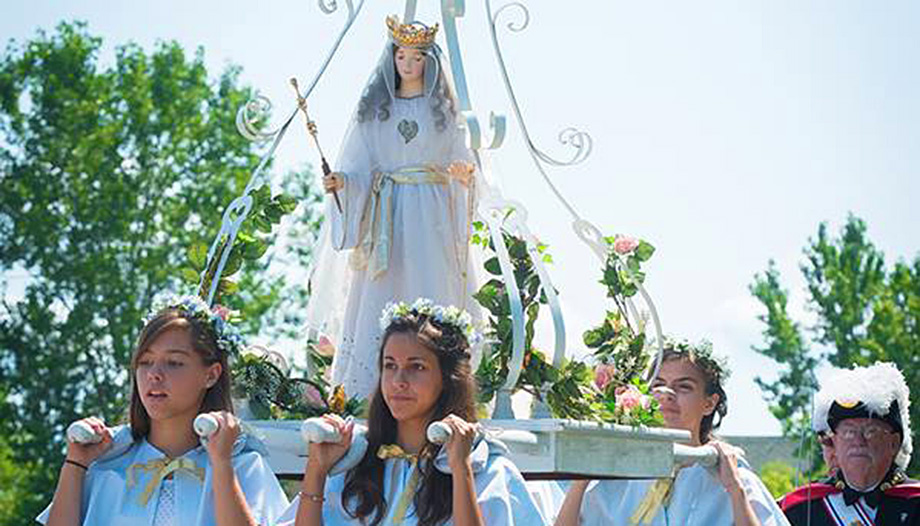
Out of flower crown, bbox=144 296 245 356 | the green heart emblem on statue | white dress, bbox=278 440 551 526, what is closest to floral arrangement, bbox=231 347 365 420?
flower crown, bbox=144 296 245 356

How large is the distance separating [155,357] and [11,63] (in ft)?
93.2

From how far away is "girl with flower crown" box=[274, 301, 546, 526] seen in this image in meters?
5.98

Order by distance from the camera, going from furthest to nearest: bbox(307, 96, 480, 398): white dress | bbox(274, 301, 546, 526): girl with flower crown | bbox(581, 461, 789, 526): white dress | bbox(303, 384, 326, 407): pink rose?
bbox(307, 96, 480, 398): white dress → bbox(581, 461, 789, 526): white dress → bbox(303, 384, 326, 407): pink rose → bbox(274, 301, 546, 526): girl with flower crown

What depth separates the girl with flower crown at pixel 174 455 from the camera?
6078 millimetres

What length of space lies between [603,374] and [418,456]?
4.91 feet

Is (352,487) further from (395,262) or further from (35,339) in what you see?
(35,339)

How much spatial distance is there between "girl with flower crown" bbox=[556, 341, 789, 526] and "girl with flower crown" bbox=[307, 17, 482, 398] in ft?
3.09

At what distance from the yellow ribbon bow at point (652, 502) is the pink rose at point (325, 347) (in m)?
1.55

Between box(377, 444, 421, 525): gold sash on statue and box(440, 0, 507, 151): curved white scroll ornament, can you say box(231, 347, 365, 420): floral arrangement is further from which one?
box(440, 0, 507, 151): curved white scroll ornament

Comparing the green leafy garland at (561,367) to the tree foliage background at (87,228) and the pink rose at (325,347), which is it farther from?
the tree foliage background at (87,228)

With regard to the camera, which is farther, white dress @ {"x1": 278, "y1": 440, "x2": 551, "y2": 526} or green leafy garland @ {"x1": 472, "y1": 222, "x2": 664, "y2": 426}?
green leafy garland @ {"x1": 472, "y1": 222, "x2": 664, "y2": 426}

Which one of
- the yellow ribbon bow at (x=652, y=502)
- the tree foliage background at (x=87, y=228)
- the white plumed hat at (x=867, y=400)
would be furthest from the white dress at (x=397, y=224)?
the tree foliage background at (x=87, y=228)

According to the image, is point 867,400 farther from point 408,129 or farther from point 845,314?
point 845,314

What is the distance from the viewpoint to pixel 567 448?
21.4 ft
